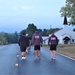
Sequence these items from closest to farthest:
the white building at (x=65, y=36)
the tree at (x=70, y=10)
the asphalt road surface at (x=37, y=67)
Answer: the asphalt road surface at (x=37, y=67)
the tree at (x=70, y=10)
the white building at (x=65, y=36)

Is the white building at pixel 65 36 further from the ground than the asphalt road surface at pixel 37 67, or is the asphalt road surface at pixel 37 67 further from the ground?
the white building at pixel 65 36

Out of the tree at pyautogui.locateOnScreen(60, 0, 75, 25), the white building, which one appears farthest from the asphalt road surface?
the white building

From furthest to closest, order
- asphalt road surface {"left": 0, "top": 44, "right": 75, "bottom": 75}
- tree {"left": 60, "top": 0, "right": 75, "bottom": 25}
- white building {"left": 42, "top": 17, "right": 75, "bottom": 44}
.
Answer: white building {"left": 42, "top": 17, "right": 75, "bottom": 44}
tree {"left": 60, "top": 0, "right": 75, "bottom": 25}
asphalt road surface {"left": 0, "top": 44, "right": 75, "bottom": 75}

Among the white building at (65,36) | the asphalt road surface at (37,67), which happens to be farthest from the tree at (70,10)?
the white building at (65,36)

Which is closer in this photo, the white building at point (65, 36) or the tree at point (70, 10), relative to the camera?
the tree at point (70, 10)

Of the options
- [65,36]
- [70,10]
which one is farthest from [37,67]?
[65,36]

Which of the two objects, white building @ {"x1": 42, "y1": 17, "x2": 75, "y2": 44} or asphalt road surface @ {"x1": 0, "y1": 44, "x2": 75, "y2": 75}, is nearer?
asphalt road surface @ {"x1": 0, "y1": 44, "x2": 75, "y2": 75}

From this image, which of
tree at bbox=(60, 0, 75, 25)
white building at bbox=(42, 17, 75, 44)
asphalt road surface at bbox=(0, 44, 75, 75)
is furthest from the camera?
white building at bbox=(42, 17, 75, 44)

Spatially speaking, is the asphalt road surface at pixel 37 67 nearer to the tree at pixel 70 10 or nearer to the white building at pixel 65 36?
the tree at pixel 70 10

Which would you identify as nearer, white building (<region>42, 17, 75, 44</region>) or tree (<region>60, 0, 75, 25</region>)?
tree (<region>60, 0, 75, 25</region>)

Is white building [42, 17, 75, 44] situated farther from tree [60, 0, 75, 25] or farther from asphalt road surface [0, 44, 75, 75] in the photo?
asphalt road surface [0, 44, 75, 75]

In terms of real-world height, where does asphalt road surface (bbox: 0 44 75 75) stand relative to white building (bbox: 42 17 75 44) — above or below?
below

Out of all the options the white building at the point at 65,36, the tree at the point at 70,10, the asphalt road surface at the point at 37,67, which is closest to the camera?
the asphalt road surface at the point at 37,67

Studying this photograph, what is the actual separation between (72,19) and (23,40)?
1691 inches
